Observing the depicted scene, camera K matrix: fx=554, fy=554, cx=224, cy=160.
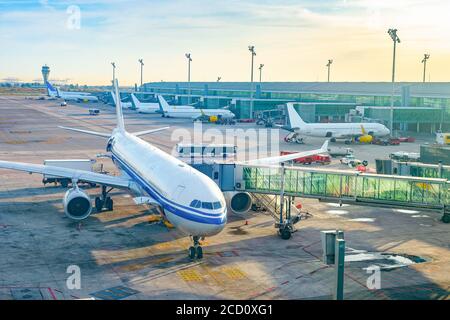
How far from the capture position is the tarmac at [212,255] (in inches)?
1256

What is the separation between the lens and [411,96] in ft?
487

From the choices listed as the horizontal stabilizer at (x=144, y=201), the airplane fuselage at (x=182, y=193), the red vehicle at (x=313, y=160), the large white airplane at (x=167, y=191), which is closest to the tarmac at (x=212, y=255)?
the large white airplane at (x=167, y=191)

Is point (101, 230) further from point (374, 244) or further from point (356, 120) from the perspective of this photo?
point (356, 120)

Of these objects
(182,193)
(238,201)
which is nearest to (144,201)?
(182,193)

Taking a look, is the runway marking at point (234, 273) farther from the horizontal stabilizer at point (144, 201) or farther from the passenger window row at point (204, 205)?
the horizontal stabilizer at point (144, 201)

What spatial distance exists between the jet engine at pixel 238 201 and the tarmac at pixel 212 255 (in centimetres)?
122

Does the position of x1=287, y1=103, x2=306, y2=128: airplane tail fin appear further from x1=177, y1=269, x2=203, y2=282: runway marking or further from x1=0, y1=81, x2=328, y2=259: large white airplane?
x1=177, y1=269, x2=203, y2=282: runway marking

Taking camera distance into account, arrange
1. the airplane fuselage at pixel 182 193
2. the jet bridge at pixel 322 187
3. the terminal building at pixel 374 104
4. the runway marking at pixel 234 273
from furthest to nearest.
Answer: the terminal building at pixel 374 104 < the jet bridge at pixel 322 187 < the airplane fuselage at pixel 182 193 < the runway marking at pixel 234 273

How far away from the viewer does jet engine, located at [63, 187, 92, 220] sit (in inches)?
1804

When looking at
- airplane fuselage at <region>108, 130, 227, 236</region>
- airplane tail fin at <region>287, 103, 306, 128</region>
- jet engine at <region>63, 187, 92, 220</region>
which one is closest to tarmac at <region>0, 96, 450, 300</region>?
jet engine at <region>63, 187, 92, 220</region>

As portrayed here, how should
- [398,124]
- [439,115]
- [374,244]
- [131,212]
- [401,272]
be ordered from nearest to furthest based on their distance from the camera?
[401,272] < [374,244] < [131,212] < [439,115] < [398,124]

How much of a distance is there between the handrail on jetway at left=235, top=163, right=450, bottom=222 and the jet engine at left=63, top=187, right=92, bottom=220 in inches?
500

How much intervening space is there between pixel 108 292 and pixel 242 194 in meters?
19.1

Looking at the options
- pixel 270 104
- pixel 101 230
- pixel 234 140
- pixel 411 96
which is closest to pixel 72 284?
pixel 101 230
